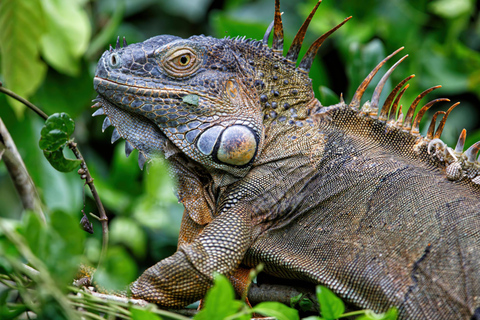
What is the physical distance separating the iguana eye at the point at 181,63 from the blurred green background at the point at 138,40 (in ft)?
2.05

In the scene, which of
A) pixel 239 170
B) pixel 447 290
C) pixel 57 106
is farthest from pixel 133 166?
pixel 447 290

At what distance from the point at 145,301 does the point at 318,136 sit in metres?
1.33

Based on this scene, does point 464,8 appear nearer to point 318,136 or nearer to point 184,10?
point 184,10

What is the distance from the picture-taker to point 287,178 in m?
2.94

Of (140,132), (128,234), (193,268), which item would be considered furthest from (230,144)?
(128,234)

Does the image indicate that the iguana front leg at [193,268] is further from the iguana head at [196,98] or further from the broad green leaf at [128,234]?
the broad green leaf at [128,234]

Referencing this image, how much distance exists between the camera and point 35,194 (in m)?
3.08

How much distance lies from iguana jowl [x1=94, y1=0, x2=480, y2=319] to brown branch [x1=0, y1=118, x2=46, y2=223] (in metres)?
0.55

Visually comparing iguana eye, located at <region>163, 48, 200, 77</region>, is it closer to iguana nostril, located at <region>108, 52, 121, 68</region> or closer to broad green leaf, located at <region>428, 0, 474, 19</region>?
iguana nostril, located at <region>108, 52, 121, 68</region>

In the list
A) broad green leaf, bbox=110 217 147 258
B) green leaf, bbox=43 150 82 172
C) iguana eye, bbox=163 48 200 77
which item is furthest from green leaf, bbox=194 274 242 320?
broad green leaf, bbox=110 217 147 258

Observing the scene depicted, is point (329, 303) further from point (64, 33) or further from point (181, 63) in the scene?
point (64, 33)

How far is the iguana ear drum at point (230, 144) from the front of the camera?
2.83m

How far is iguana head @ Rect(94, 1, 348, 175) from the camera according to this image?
Result: 2.88 m

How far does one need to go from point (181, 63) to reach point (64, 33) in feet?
6.10
